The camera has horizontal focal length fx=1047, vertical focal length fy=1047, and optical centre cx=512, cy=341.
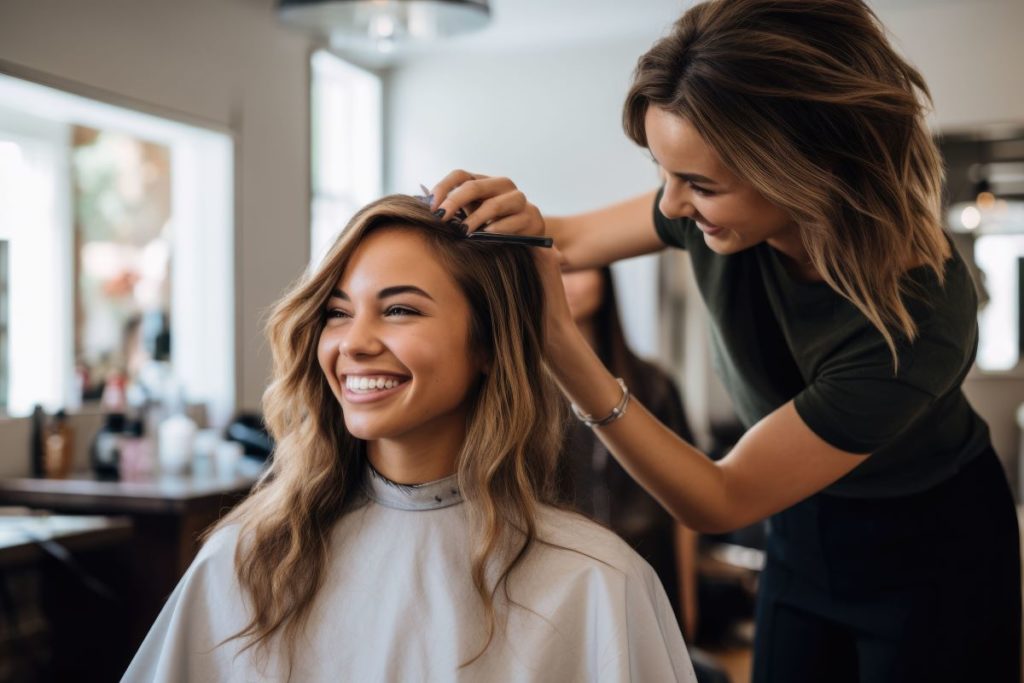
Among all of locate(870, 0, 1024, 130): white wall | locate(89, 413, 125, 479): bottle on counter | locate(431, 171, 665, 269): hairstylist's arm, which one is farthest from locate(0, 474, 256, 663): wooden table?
locate(870, 0, 1024, 130): white wall

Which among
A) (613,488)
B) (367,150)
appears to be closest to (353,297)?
(613,488)

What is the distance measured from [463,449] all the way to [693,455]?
1.02ft

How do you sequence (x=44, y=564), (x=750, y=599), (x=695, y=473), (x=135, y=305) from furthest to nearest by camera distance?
(x=750, y=599) → (x=135, y=305) → (x=44, y=564) → (x=695, y=473)

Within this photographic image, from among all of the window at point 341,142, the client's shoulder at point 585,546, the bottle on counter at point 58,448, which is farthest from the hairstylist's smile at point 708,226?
the window at point 341,142

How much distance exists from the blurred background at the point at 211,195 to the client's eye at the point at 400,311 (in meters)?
0.62

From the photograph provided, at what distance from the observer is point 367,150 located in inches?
242

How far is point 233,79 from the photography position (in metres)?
4.51

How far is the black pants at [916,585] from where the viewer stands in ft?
5.11

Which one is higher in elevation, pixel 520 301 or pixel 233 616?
pixel 520 301

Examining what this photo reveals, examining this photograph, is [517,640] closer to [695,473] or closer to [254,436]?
[695,473]

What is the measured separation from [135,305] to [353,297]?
10.4ft

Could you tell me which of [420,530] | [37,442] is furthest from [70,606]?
[420,530]

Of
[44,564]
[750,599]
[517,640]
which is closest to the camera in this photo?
[517,640]

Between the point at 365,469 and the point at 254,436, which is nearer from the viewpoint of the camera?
the point at 365,469
